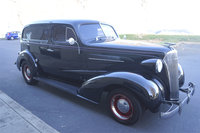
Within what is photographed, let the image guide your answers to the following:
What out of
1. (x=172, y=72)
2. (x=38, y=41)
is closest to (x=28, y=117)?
(x=38, y=41)

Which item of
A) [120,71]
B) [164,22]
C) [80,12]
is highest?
[80,12]

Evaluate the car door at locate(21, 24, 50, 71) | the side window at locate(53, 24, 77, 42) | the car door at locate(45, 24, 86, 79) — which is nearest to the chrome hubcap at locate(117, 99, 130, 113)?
the car door at locate(45, 24, 86, 79)

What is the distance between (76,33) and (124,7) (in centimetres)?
2077

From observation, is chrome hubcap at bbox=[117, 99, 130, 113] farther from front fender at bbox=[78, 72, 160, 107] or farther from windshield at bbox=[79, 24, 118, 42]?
windshield at bbox=[79, 24, 118, 42]

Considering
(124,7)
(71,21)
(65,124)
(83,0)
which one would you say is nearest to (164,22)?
(124,7)

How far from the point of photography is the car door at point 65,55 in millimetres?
3957

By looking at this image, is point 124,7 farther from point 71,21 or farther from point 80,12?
point 71,21

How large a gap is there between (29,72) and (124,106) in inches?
133

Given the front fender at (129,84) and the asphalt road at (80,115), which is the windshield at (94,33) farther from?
the asphalt road at (80,115)

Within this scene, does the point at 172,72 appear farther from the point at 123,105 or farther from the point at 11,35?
the point at 11,35

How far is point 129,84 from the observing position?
116 inches

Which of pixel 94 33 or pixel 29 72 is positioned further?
pixel 29 72

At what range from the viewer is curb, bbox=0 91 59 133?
2.95 m

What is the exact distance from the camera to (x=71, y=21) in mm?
4117
